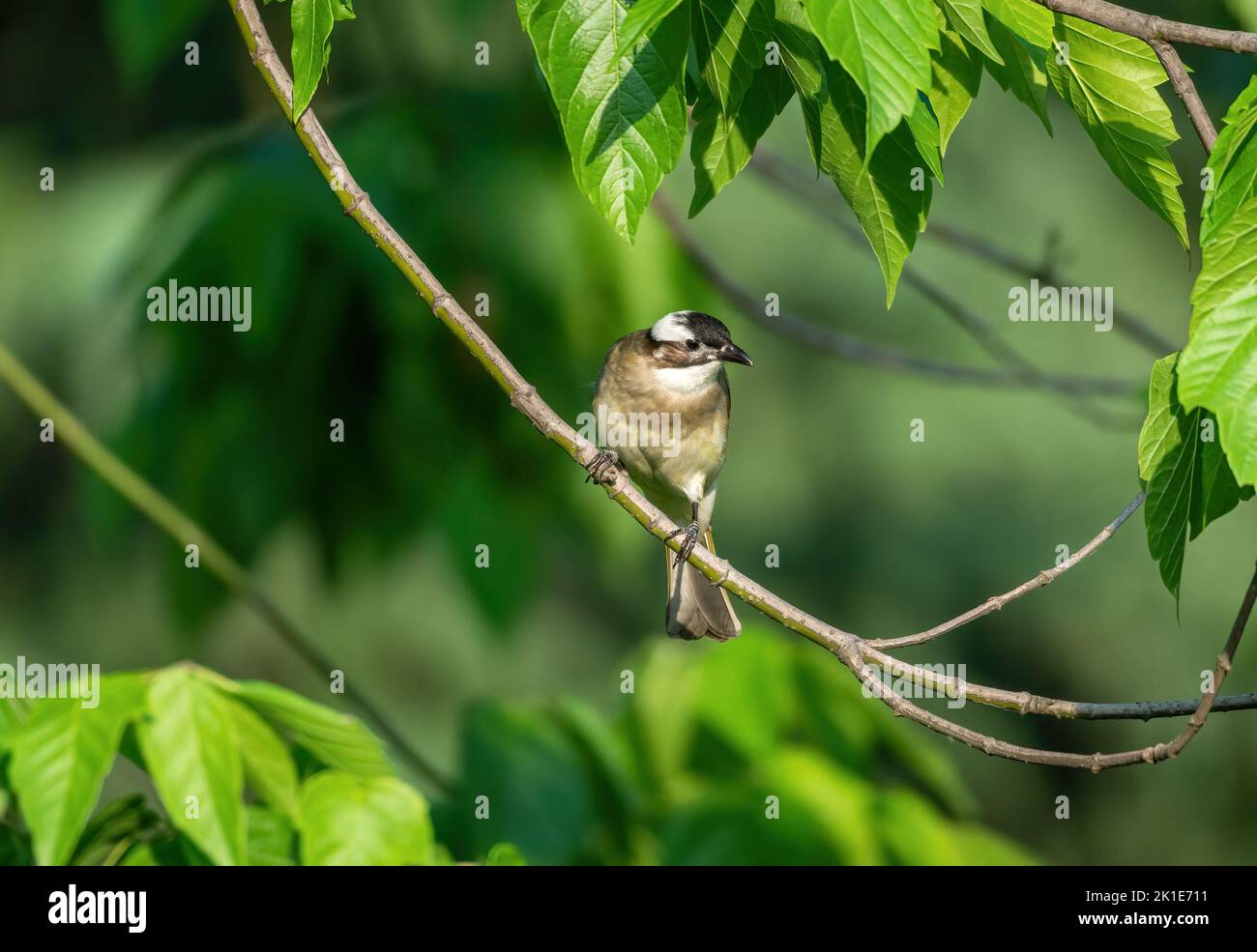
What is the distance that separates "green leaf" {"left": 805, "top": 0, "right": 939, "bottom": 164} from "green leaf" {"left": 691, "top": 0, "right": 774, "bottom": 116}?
285 millimetres

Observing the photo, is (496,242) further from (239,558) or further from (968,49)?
(968,49)

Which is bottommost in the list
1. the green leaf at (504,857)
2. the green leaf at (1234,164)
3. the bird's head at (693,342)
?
the green leaf at (504,857)

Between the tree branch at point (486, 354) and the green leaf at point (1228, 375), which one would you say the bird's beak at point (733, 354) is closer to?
the tree branch at point (486, 354)

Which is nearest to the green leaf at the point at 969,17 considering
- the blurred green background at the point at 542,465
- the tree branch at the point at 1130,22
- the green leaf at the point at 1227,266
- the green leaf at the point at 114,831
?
the tree branch at the point at 1130,22

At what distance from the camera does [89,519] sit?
13.2 feet

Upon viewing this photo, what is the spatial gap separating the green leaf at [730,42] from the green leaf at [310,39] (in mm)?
489

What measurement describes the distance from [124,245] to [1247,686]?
550cm

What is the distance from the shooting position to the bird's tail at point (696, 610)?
3871 millimetres

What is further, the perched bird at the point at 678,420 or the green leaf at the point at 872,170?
the perched bird at the point at 678,420

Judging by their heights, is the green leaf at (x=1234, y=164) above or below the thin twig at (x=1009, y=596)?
above

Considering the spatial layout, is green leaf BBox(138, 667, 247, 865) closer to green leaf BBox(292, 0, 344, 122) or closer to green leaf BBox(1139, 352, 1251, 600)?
green leaf BBox(292, 0, 344, 122)

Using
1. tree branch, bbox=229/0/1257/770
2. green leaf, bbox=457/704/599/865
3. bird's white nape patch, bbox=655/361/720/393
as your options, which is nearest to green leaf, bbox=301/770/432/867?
green leaf, bbox=457/704/599/865

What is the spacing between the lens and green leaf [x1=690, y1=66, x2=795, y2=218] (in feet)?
6.18

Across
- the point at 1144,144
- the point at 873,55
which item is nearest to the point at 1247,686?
the point at 1144,144
